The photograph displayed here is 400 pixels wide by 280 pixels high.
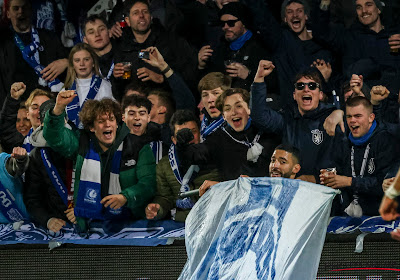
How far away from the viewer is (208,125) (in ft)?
23.0

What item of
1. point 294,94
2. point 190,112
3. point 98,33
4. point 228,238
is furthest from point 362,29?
point 228,238

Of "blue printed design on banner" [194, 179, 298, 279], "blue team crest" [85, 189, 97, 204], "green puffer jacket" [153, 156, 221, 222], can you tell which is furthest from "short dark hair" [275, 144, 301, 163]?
"blue printed design on banner" [194, 179, 298, 279]

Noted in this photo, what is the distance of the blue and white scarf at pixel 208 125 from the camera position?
6.95 metres

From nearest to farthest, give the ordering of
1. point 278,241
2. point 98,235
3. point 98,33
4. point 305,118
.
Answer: point 278,241
point 305,118
point 98,235
point 98,33

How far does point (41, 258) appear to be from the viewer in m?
7.20

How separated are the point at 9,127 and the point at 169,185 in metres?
1.76

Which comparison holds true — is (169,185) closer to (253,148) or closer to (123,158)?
(123,158)

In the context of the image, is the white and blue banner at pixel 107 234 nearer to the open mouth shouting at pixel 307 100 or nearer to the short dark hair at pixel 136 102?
the short dark hair at pixel 136 102

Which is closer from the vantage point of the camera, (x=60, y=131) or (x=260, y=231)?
(x=260, y=231)

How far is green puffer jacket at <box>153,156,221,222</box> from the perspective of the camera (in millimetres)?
6891

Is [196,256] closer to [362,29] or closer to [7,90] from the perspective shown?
[362,29]

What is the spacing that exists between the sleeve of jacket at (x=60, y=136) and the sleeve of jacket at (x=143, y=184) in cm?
62

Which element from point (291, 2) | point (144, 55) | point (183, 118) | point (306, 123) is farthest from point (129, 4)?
point (306, 123)

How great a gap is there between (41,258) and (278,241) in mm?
3720
